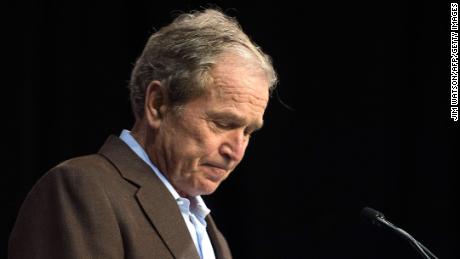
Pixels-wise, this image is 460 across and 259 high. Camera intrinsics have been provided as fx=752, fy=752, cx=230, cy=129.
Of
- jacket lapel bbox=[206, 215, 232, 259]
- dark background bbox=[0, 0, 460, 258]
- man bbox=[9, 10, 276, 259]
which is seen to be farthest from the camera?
dark background bbox=[0, 0, 460, 258]

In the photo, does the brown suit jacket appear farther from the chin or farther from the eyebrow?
the eyebrow

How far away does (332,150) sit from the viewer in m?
3.80

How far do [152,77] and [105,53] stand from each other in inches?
60.7

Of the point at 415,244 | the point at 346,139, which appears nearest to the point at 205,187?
the point at 415,244

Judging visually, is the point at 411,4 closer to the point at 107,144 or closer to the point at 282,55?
the point at 282,55

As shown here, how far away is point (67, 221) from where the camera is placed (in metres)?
1.55

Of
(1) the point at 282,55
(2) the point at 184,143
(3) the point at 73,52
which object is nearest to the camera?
(2) the point at 184,143

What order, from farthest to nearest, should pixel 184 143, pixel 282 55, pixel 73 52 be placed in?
pixel 282 55, pixel 73 52, pixel 184 143

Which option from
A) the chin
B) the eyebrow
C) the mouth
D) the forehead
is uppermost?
the forehead

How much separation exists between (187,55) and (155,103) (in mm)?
147

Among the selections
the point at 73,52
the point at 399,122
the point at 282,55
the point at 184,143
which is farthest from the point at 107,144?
the point at 399,122

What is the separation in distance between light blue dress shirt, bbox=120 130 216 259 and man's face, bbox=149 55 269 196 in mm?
22

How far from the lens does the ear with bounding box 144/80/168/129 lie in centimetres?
188

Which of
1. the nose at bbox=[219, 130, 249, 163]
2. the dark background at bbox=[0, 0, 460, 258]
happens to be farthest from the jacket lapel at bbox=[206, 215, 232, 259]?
the dark background at bbox=[0, 0, 460, 258]
